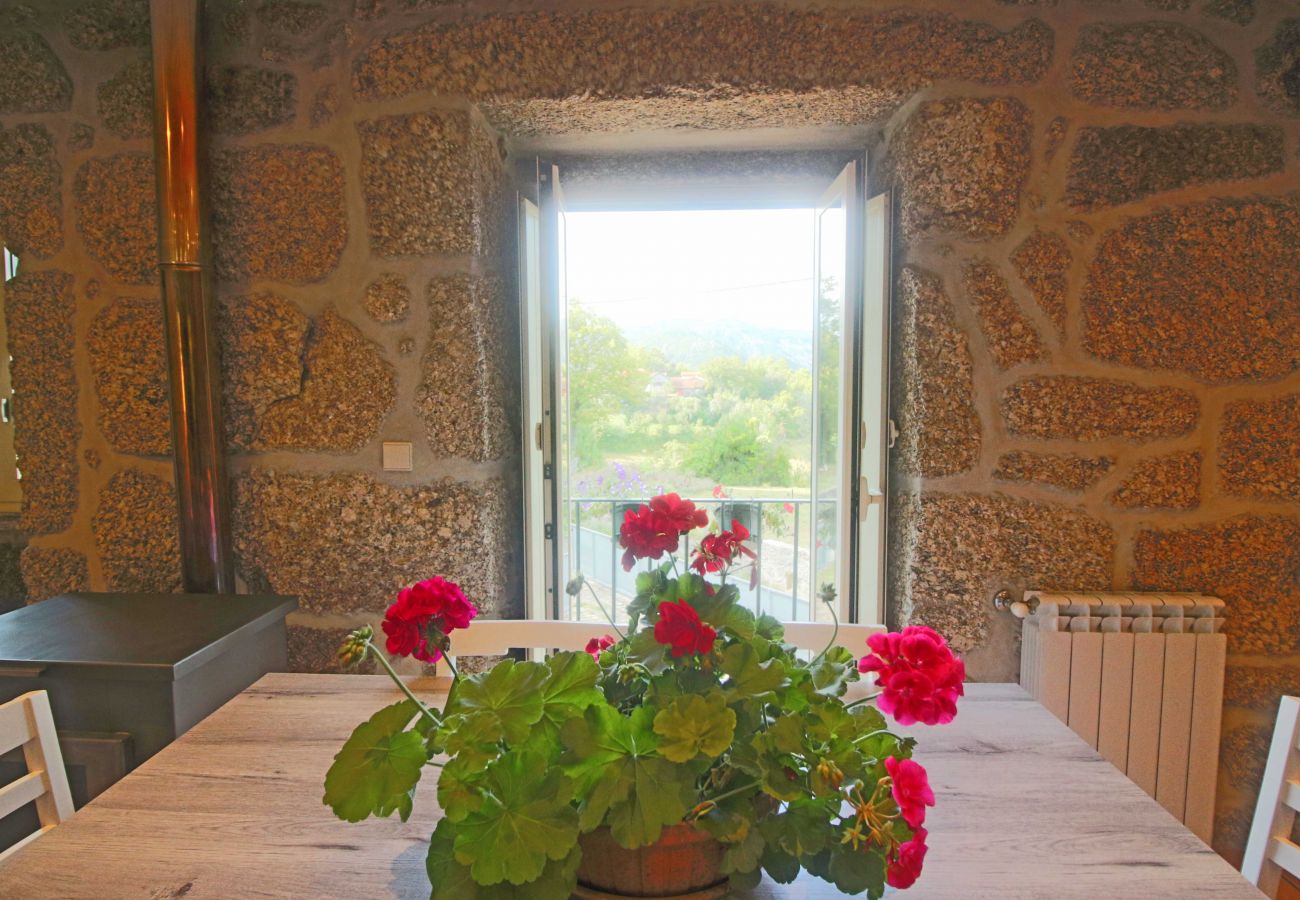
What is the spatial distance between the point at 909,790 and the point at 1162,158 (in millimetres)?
1685

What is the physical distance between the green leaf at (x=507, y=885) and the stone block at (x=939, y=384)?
1375mm

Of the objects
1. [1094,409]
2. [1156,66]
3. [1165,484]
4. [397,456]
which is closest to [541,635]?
[397,456]

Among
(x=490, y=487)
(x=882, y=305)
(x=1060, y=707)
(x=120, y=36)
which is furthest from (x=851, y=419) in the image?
(x=120, y=36)

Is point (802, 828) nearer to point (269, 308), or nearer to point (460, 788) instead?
point (460, 788)

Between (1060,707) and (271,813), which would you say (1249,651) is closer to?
(1060,707)

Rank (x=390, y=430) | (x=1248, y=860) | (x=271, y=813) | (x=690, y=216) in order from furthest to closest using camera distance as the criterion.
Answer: (x=690, y=216), (x=390, y=430), (x=1248, y=860), (x=271, y=813)

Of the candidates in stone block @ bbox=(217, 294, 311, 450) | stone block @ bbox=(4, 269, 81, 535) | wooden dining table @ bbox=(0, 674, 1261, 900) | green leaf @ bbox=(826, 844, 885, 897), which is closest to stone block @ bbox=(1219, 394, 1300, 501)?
wooden dining table @ bbox=(0, 674, 1261, 900)

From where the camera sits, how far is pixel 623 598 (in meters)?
3.64

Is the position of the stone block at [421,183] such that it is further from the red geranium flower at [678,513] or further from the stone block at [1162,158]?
the stone block at [1162,158]

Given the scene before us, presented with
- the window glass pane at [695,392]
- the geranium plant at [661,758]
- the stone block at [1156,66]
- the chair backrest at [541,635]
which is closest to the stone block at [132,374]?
the chair backrest at [541,635]

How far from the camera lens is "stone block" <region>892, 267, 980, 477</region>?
1.70 metres

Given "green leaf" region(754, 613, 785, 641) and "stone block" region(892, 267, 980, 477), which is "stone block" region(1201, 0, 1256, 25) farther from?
"green leaf" region(754, 613, 785, 641)

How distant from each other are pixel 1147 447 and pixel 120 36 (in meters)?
2.58

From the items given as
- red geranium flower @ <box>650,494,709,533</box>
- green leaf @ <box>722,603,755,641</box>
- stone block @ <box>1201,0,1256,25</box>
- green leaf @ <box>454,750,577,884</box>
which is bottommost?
green leaf @ <box>454,750,577,884</box>
